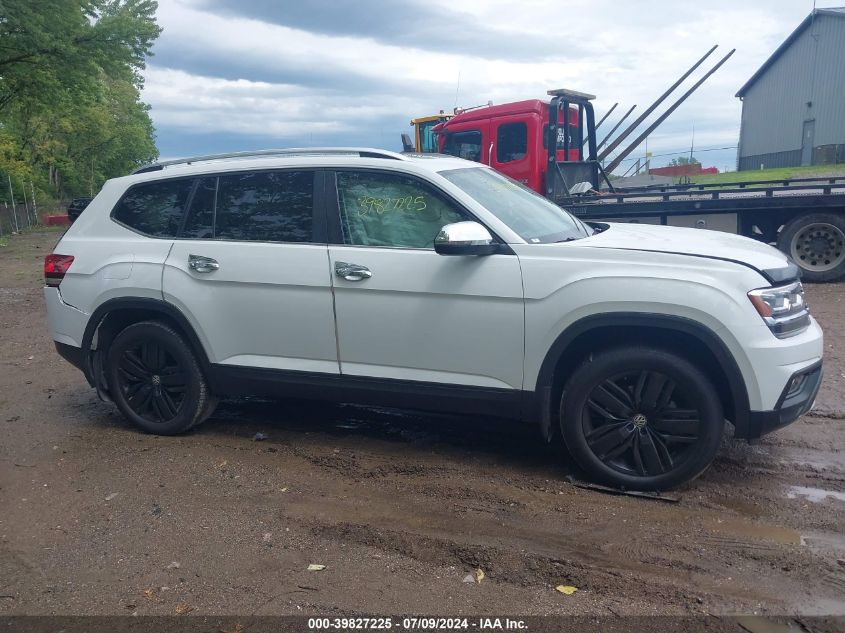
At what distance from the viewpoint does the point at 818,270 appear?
10.7 m

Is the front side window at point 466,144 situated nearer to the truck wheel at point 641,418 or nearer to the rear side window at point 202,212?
the rear side window at point 202,212

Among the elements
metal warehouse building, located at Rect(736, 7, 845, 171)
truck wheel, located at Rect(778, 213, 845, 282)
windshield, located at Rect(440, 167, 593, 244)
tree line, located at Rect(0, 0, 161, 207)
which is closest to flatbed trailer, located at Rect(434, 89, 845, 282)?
truck wheel, located at Rect(778, 213, 845, 282)

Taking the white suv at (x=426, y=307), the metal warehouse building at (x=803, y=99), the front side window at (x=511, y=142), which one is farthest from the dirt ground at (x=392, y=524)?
the metal warehouse building at (x=803, y=99)

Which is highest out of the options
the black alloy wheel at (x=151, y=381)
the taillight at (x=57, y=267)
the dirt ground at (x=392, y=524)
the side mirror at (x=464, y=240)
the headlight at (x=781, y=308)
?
the side mirror at (x=464, y=240)

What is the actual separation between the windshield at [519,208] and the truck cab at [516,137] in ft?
22.2

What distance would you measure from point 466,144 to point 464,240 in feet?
28.8

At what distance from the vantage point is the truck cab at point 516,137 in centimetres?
1180

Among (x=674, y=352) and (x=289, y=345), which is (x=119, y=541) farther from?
(x=674, y=352)

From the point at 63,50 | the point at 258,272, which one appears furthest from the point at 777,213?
the point at 63,50

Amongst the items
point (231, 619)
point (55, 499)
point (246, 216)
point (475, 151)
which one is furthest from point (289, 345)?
point (475, 151)

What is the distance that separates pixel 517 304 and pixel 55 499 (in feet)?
9.67

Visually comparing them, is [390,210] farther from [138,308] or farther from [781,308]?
[781,308]

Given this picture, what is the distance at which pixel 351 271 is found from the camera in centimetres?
448

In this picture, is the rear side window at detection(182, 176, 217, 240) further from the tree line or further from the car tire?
the tree line
